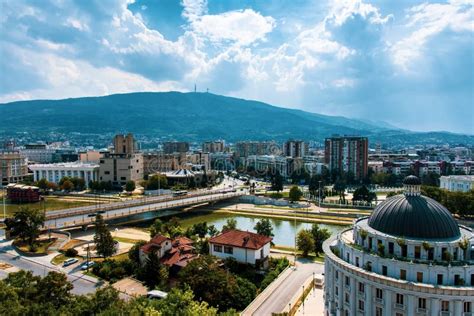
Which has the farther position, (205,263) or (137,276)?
(137,276)

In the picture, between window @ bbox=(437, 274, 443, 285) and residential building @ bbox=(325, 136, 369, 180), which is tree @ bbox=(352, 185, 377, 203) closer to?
residential building @ bbox=(325, 136, 369, 180)

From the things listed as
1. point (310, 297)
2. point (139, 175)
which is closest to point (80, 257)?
point (310, 297)

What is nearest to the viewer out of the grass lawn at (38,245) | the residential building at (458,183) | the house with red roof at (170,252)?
the house with red roof at (170,252)

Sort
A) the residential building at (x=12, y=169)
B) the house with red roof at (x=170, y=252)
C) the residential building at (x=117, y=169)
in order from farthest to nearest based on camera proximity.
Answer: the residential building at (x=12, y=169) < the residential building at (x=117, y=169) < the house with red roof at (x=170, y=252)

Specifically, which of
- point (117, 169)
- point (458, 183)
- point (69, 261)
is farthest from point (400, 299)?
point (117, 169)

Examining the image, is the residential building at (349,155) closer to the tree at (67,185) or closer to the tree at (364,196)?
the tree at (364,196)

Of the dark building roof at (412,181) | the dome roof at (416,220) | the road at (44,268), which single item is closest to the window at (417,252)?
the dome roof at (416,220)

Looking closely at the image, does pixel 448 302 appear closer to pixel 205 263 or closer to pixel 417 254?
pixel 417 254
